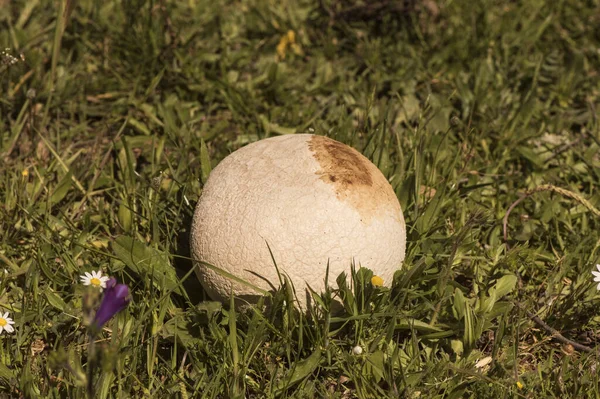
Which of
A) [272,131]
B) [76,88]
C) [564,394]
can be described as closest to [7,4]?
[76,88]

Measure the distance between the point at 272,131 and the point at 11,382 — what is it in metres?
2.05

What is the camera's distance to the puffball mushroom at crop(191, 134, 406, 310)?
8.54 ft

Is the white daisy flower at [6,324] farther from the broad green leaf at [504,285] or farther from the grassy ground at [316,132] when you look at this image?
the broad green leaf at [504,285]

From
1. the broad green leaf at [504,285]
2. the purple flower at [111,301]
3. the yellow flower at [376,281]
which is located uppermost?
the purple flower at [111,301]

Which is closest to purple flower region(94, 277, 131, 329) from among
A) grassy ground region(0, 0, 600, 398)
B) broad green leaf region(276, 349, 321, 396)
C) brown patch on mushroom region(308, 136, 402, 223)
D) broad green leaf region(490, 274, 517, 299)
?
grassy ground region(0, 0, 600, 398)

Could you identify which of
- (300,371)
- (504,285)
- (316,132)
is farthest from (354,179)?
(316,132)

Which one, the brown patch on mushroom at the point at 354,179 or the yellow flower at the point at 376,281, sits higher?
the brown patch on mushroom at the point at 354,179

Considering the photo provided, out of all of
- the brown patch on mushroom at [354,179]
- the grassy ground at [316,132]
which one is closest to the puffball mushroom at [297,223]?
the brown patch on mushroom at [354,179]

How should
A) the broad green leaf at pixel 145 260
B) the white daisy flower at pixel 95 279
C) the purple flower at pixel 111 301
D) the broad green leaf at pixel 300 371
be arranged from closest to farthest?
the purple flower at pixel 111 301 → the broad green leaf at pixel 300 371 → the white daisy flower at pixel 95 279 → the broad green leaf at pixel 145 260

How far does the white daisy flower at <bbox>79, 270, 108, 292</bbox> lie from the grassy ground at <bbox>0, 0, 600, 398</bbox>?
130 mm

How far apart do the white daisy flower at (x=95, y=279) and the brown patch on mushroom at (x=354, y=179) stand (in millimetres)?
982

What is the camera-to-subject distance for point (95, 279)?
281cm

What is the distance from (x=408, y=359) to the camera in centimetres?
277

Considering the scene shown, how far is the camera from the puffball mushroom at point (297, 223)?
260 cm
